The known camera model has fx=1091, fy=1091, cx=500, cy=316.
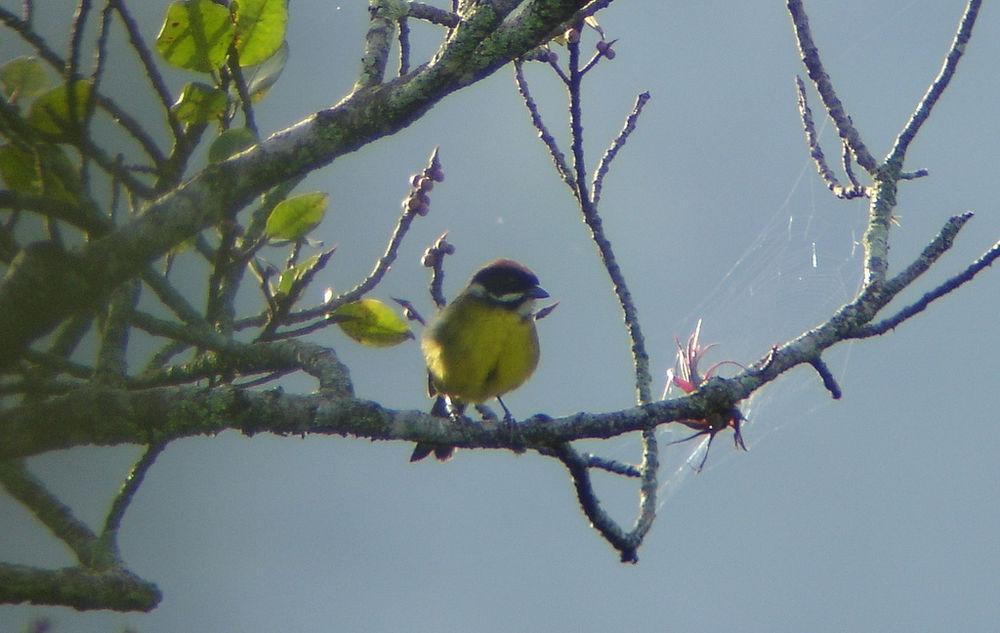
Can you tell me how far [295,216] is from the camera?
3148 mm

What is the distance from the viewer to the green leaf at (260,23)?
292 cm

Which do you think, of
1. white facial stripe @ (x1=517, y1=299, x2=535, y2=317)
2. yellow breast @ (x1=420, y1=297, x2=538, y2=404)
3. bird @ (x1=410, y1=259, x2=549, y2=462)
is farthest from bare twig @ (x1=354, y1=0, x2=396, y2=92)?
white facial stripe @ (x1=517, y1=299, x2=535, y2=317)

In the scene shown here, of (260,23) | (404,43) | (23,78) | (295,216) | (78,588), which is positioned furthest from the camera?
(404,43)

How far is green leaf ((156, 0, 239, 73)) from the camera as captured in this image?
277cm

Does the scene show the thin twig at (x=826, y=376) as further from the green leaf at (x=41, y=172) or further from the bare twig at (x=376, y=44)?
the green leaf at (x=41, y=172)

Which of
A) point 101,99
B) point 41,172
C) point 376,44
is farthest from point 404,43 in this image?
point 41,172

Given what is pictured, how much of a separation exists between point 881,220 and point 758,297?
720cm

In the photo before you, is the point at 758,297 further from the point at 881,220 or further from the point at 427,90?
the point at 427,90

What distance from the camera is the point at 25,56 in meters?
2.99

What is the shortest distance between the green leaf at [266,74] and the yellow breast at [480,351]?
2.00 meters

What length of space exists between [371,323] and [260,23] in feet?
3.07

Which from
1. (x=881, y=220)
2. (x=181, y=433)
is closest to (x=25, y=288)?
(x=181, y=433)

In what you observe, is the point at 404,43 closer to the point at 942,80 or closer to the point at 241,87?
the point at 241,87

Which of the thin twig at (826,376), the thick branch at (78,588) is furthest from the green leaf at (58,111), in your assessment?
the thin twig at (826,376)
